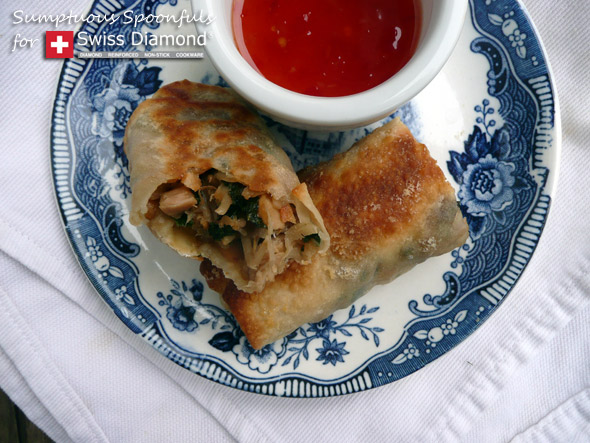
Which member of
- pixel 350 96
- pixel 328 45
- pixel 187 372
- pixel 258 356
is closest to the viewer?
pixel 350 96

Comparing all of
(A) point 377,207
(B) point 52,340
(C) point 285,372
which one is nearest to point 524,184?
(A) point 377,207

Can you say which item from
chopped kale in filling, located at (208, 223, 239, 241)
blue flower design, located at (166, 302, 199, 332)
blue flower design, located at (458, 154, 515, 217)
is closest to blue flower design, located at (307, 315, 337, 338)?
blue flower design, located at (166, 302, 199, 332)

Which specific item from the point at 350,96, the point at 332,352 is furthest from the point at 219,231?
the point at 332,352

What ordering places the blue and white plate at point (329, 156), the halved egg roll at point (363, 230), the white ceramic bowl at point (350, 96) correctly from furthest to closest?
the blue and white plate at point (329, 156) < the halved egg roll at point (363, 230) < the white ceramic bowl at point (350, 96)

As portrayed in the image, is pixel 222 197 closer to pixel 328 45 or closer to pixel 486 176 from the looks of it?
pixel 328 45

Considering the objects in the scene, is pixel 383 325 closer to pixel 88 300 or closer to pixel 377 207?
pixel 377 207

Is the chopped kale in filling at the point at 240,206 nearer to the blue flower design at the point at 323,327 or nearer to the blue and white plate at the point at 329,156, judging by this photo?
the blue and white plate at the point at 329,156

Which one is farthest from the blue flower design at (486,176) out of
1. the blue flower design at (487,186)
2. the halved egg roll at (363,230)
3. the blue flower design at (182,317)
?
the blue flower design at (182,317)
